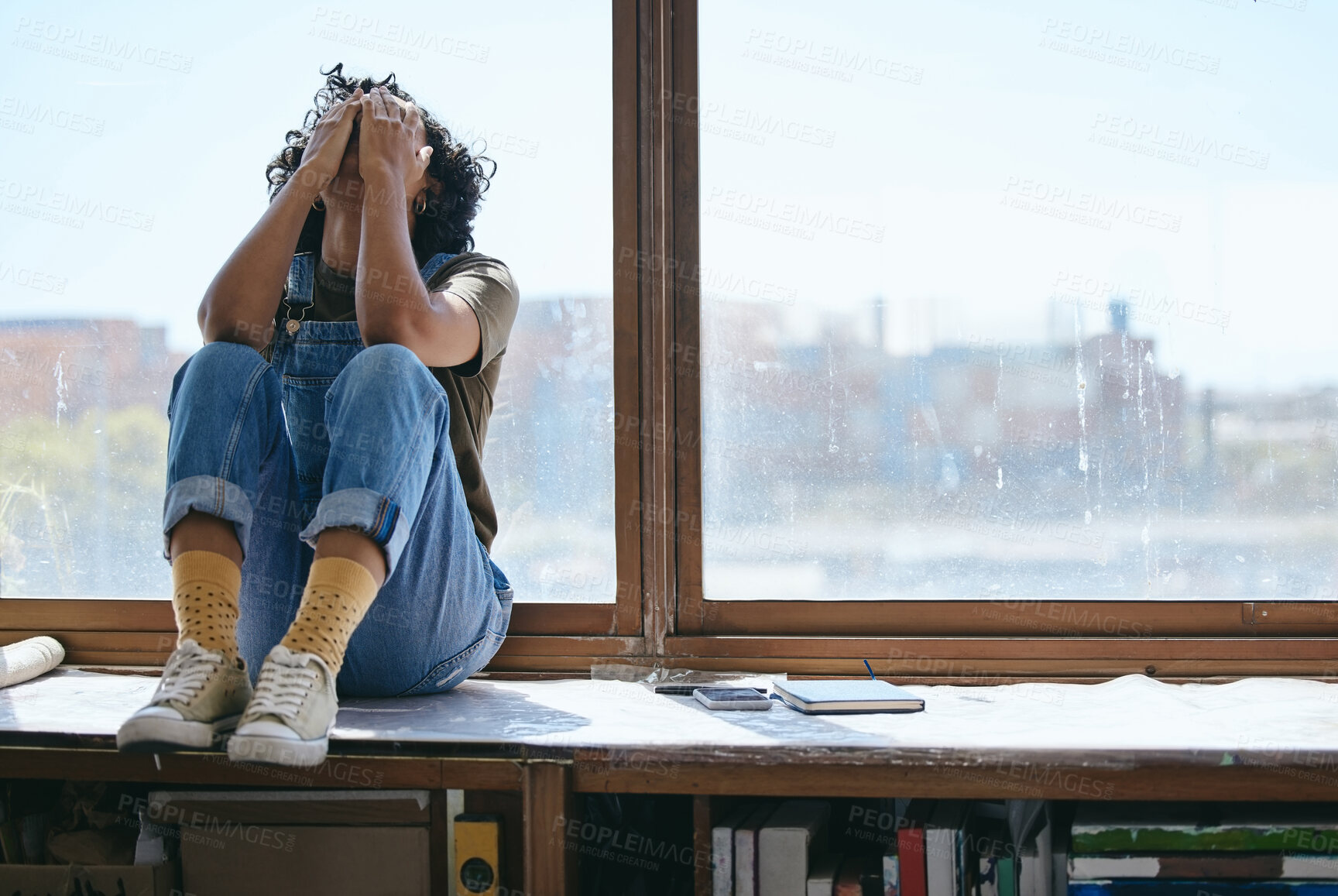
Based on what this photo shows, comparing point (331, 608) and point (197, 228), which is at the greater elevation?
point (197, 228)

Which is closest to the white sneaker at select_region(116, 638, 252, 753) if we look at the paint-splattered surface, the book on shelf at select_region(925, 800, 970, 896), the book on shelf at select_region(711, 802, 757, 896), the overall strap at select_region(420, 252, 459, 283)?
the paint-splattered surface

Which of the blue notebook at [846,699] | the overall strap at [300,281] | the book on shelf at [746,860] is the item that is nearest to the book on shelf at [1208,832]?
the blue notebook at [846,699]

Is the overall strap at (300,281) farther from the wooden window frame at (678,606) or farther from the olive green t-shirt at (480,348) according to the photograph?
the wooden window frame at (678,606)

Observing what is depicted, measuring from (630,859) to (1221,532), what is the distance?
1.04m

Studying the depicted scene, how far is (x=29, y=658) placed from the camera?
1608 mm

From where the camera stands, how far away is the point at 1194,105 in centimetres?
162

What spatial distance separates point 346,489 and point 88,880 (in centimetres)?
62

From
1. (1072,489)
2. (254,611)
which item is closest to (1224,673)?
(1072,489)

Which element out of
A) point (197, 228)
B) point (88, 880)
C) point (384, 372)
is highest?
point (197, 228)

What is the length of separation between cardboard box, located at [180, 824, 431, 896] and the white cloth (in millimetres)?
594

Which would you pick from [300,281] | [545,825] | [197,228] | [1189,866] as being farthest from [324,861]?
[197,228]

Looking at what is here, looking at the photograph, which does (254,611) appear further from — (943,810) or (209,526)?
(943,810)

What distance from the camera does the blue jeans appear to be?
1128mm

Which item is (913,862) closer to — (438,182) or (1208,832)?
(1208,832)
